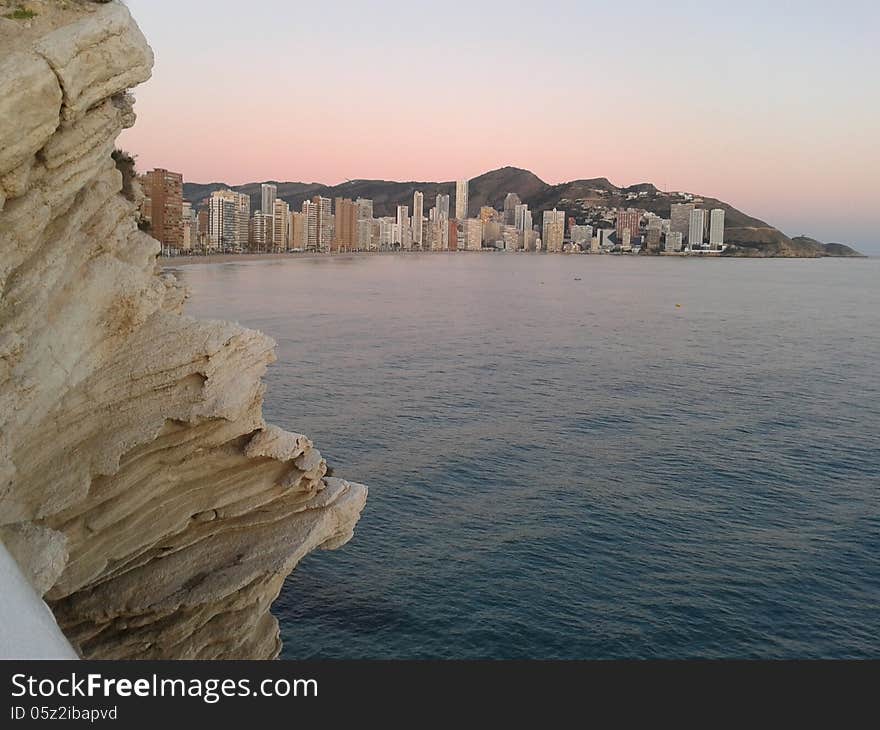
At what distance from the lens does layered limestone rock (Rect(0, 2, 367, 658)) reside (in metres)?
8.59

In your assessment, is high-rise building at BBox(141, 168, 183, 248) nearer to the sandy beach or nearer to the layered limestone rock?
the sandy beach

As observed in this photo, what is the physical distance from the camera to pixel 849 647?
671 inches

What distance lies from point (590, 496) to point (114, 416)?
17121 millimetres

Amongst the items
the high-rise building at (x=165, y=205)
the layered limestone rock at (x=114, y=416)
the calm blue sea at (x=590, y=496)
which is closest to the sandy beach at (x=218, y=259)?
the high-rise building at (x=165, y=205)

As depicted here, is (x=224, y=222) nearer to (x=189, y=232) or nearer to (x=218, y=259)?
(x=189, y=232)

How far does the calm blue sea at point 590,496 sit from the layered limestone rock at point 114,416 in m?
5.16

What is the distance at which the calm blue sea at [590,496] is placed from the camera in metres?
18.0

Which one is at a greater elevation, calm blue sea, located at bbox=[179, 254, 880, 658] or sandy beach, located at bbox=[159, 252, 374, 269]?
sandy beach, located at bbox=[159, 252, 374, 269]

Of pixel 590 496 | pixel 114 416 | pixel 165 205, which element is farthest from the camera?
pixel 165 205

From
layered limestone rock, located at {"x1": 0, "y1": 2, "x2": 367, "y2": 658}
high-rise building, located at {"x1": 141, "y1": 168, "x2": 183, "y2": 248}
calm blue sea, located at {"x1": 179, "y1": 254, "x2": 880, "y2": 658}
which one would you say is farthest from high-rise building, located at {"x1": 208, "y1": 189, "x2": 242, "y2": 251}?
layered limestone rock, located at {"x1": 0, "y1": 2, "x2": 367, "y2": 658}

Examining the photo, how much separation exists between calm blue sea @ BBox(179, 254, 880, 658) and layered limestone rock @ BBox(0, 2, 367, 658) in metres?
5.16

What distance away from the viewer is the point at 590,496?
25.3 m

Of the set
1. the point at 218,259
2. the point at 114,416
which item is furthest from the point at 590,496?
the point at 218,259

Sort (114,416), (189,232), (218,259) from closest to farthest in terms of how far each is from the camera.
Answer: (114,416) < (218,259) < (189,232)
